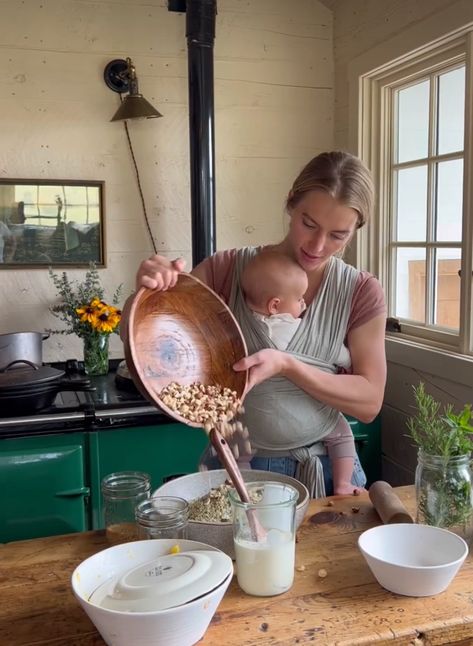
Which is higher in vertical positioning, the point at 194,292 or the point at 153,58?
the point at 153,58

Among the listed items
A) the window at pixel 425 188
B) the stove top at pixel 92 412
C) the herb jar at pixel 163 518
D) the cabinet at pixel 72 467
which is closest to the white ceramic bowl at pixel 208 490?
the herb jar at pixel 163 518

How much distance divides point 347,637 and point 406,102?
2.31 metres

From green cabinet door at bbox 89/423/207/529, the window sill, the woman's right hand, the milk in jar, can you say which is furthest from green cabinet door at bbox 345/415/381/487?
the milk in jar

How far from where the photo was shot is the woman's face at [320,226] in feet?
4.81

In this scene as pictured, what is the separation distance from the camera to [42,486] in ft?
7.62

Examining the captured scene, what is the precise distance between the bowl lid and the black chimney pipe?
192 centimetres

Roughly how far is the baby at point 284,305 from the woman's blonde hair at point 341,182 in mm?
155

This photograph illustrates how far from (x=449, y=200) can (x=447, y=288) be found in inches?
12.9

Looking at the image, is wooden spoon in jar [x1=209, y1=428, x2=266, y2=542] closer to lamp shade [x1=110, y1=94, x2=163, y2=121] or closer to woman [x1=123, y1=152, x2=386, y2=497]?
woman [x1=123, y1=152, x2=386, y2=497]

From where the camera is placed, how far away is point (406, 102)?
2752 mm

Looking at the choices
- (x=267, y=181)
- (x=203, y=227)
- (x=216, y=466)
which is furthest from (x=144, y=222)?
(x=216, y=466)

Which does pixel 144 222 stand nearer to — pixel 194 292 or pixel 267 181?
pixel 267 181

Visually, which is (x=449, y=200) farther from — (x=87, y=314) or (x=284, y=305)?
(x=87, y=314)

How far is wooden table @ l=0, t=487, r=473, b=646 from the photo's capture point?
0.95 meters
